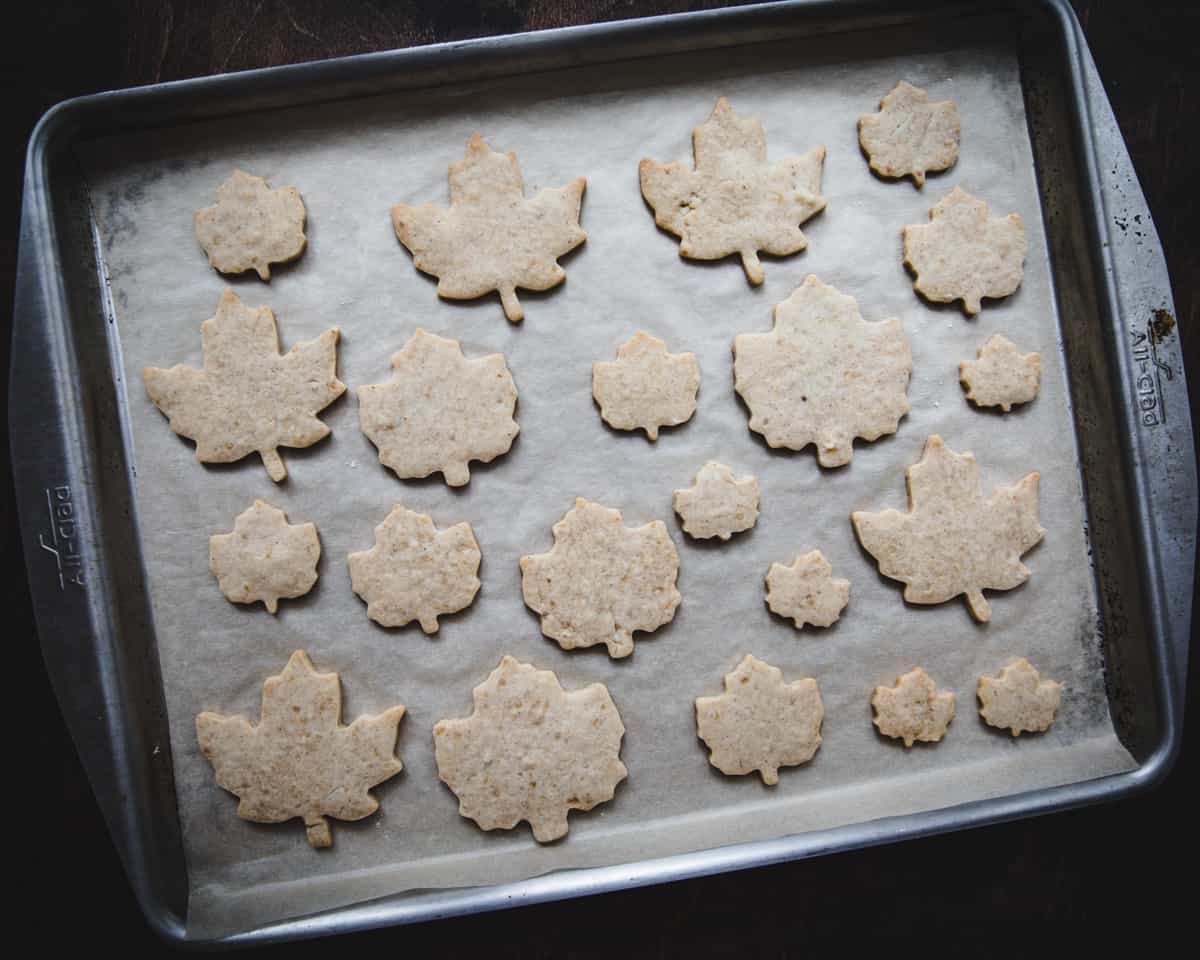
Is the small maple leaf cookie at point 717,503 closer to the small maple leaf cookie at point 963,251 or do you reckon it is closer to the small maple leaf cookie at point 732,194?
the small maple leaf cookie at point 732,194

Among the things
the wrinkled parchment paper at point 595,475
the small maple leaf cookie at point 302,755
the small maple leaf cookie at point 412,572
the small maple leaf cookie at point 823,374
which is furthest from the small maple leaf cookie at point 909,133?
the small maple leaf cookie at point 302,755

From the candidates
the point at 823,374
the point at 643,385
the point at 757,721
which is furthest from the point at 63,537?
the point at 823,374

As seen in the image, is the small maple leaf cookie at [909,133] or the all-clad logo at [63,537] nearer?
the all-clad logo at [63,537]

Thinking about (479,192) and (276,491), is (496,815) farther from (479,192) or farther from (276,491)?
(479,192)

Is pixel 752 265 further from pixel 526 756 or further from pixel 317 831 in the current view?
pixel 317 831

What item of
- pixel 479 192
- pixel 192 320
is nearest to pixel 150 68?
pixel 192 320
